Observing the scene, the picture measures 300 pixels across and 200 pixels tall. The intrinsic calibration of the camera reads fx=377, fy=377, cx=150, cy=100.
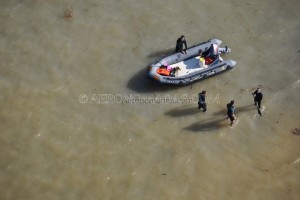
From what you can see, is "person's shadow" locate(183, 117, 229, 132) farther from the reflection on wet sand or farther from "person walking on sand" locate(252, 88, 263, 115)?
"person walking on sand" locate(252, 88, 263, 115)

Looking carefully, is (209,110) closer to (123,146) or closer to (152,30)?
(123,146)

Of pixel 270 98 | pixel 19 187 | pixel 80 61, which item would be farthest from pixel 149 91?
pixel 19 187

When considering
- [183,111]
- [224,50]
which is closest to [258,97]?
[183,111]

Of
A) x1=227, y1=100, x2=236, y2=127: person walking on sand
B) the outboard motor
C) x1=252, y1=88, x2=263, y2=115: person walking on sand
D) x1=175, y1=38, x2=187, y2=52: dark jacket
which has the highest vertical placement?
x1=175, y1=38, x2=187, y2=52: dark jacket

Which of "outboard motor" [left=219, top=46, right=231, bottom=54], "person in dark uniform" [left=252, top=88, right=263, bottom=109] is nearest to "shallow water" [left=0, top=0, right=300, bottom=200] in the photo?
"outboard motor" [left=219, top=46, right=231, bottom=54]

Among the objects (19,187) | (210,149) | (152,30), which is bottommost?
(19,187)

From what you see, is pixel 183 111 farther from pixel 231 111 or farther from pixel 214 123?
pixel 231 111

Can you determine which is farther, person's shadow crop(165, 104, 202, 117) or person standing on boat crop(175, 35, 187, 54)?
person standing on boat crop(175, 35, 187, 54)
